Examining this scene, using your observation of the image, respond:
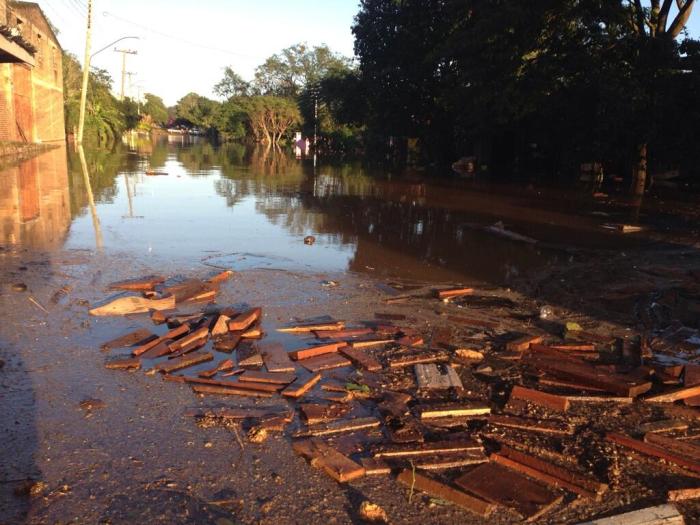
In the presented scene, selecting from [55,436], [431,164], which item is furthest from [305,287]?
[431,164]

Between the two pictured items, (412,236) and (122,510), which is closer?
(122,510)

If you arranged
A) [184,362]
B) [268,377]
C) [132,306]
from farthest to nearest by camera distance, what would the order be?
[132,306] → [184,362] → [268,377]

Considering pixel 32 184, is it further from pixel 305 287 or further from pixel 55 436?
pixel 55 436

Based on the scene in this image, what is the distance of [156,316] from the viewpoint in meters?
5.73

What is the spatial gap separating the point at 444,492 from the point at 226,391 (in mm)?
1870

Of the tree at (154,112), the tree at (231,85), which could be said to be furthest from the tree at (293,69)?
the tree at (154,112)

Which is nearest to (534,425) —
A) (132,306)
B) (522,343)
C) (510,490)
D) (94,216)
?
(510,490)

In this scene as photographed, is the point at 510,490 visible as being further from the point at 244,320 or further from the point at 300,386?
the point at 244,320

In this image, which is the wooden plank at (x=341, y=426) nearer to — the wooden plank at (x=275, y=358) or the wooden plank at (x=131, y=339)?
the wooden plank at (x=275, y=358)

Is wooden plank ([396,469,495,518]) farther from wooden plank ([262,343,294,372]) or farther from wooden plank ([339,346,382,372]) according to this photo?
wooden plank ([262,343,294,372])

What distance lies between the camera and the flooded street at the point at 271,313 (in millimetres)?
3004

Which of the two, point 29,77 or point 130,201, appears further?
point 29,77

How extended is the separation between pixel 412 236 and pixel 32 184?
1194 cm

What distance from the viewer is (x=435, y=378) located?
14.9 feet
